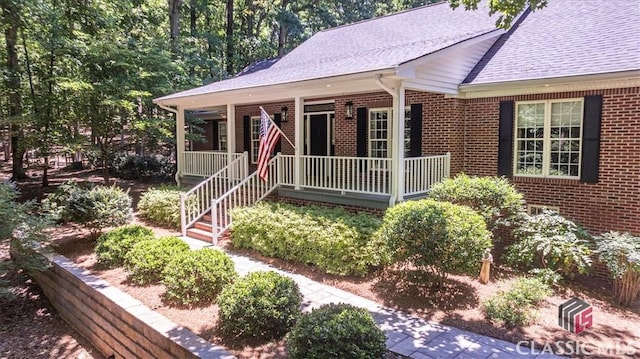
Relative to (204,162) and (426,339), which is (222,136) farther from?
(426,339)

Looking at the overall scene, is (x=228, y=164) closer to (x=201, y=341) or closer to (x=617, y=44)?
(x=201, y=341)

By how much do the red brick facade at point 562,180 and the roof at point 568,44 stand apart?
20.3 inches

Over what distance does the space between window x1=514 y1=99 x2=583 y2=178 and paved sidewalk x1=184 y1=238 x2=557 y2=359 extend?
4952 mm

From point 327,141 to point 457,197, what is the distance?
5.74m

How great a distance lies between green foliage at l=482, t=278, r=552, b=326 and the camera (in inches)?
196

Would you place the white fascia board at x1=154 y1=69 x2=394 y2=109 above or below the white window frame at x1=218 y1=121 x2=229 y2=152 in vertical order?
above

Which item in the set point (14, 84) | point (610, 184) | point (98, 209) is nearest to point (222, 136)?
point (14, 84)

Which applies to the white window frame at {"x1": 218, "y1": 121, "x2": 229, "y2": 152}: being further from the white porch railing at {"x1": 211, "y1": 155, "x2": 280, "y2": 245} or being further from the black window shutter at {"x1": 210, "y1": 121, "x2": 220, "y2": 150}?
the white porch railing at {"x1": 211, "y1": 155, "x2": 280, "y2": 245}

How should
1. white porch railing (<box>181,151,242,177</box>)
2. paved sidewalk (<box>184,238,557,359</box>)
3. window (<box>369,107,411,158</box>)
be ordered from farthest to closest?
white porch railing (<box>181,151,242,177</box>), window (<box>369,107,411,158</box>), paved sidewalk (<box>184,238,557,359</box>)

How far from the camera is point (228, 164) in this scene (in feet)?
36.1

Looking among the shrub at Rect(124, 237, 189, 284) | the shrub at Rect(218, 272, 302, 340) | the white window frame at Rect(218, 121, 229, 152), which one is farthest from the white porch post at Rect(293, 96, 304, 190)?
the white window frame at Rect(218, 121, 229, 152)

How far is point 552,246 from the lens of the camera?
253 inches

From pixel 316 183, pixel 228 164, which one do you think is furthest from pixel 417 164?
pixel 228 164

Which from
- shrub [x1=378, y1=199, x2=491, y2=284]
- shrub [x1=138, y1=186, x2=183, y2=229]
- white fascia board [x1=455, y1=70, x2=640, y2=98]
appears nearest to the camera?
shrub [x1=378, y1=199, x2=491, y2=284]
